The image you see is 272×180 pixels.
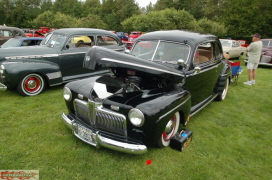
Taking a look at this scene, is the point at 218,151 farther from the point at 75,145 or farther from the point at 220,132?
the point at 75,145

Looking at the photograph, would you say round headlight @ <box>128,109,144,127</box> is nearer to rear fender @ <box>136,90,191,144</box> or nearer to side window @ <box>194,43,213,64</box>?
rear fender @ <box>136,90,191,144</box>

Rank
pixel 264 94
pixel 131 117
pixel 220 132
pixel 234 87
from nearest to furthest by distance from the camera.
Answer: pixel 131 117 < pixel 220 132 < pixel 264 94 < pixel 234 87

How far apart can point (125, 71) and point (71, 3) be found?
2650 inches

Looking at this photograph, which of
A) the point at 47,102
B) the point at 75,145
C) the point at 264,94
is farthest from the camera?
the point at 264,94

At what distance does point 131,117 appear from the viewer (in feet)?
8.53

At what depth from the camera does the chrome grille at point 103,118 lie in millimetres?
2721

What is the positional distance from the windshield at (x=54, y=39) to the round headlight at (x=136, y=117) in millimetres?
4401

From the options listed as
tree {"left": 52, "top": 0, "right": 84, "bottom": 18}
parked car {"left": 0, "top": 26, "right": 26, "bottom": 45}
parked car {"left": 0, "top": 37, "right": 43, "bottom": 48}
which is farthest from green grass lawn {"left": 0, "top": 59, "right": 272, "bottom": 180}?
tree {"left": 52, "top": 0, "right": 84, "bottom": 18}

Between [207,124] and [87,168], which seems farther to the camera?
[207,124]

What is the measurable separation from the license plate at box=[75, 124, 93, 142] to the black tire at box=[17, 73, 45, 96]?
10.1 ft

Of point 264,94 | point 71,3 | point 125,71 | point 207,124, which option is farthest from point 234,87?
point 71,3

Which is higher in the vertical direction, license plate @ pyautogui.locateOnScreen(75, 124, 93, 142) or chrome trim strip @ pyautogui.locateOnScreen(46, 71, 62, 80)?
chrome trim strip @ pyautogui.locateOnScreen(46, 71, 62, 80)

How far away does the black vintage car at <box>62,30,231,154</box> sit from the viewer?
2.67m

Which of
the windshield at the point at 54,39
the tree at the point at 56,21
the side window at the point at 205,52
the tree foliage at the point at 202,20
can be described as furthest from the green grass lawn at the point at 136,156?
the tree at the point at 56,21
